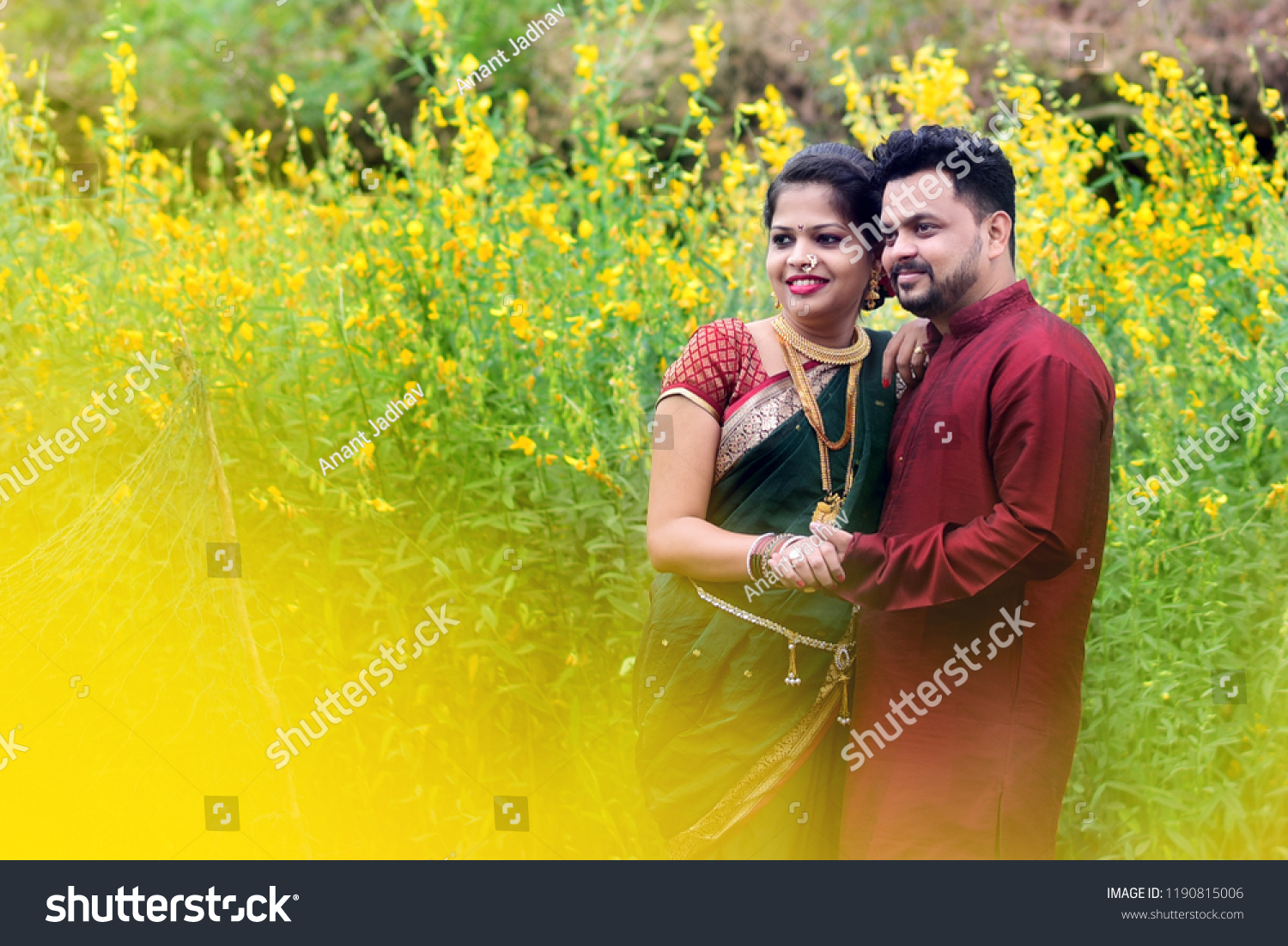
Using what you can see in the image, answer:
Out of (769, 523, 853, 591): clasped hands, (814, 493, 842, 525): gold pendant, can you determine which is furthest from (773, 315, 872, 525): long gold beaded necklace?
(769, 523, 853, 591): clasped hands

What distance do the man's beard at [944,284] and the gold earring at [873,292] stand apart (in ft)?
0.26

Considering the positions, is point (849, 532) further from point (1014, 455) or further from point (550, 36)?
point (550, 36)

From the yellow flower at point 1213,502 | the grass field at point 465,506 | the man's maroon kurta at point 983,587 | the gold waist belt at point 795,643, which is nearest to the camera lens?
the man's maroon kurta at point 983,587

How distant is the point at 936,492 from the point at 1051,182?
4.93 ft

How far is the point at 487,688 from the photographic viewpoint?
2.68 m

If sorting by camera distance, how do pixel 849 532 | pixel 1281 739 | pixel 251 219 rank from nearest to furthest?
pixel 849 532 < pixel 1281 739 < pixel 251 219

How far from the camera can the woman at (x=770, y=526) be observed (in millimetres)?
1732

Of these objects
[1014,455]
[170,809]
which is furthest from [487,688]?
[1014,455]

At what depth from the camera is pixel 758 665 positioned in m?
1.89

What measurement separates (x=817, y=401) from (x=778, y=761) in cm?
66

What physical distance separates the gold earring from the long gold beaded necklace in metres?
0.09

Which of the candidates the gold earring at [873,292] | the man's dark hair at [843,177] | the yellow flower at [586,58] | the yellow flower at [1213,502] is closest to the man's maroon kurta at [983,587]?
the gold earring at [873,292]

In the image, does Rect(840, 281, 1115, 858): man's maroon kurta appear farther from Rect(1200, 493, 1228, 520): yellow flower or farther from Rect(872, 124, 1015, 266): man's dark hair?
Rect(1200, 493, 1228, 520): yellow flower

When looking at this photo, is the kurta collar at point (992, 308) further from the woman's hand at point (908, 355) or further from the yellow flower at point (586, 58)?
the yellow flower at point (586, 58)
